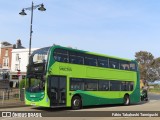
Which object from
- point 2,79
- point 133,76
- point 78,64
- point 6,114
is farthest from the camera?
point 2,79

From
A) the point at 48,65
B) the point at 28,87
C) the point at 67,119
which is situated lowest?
the point at 67,119

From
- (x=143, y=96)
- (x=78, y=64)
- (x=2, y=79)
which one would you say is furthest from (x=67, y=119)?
(x=2, y=79)

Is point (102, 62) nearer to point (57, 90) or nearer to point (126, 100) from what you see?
point (126, 100)

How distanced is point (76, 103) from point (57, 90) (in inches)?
88.0

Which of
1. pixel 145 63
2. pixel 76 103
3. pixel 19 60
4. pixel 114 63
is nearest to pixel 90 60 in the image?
pixel 76 103

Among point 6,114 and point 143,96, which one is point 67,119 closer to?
point 6,114

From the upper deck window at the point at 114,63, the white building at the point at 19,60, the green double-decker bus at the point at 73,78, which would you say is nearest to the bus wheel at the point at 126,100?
the green double-decker bus at the point at 73,78

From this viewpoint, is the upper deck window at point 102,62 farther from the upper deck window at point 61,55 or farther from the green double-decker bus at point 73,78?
the upper deck window at point 61,55

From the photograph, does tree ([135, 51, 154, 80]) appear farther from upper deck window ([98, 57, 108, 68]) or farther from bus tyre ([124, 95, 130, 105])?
upper deck window ([98, 57, 108, 68])

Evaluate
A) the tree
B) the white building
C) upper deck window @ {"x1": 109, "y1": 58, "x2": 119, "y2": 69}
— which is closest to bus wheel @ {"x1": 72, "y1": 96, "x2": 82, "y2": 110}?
upper deck window @ {"x1": 109, "y1": 58, "x2": 119, "y2": 69}

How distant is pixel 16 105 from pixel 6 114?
17.9 ft

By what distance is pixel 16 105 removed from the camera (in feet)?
75.7

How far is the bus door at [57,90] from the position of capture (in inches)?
800

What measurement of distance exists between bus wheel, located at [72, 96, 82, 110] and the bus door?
111 centimetres
